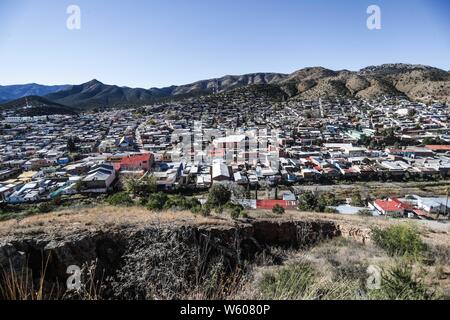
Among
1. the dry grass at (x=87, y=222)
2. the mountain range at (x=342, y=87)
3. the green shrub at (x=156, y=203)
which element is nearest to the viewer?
the dry grass at (x=87, y=222)

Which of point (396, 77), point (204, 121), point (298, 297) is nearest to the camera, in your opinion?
point (298, 297)

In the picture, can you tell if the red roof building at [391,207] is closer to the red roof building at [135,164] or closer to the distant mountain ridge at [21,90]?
the red roof building at [135,164]

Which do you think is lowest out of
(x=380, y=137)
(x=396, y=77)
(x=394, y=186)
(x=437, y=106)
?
(x=394, y=186)

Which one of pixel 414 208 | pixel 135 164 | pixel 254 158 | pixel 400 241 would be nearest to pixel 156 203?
pixel 400 241

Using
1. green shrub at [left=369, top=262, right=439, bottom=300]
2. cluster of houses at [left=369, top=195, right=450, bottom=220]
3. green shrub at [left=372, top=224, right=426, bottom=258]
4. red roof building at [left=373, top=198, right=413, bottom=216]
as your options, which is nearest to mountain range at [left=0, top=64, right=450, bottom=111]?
cluster of houses at [left=369, top=195, right=450, bottom=220]

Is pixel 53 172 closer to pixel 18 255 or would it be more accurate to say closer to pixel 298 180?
pixel 298 180

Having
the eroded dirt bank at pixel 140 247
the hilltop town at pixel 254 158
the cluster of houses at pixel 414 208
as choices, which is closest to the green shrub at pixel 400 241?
the eroded dirt bank at pixel 140 247
